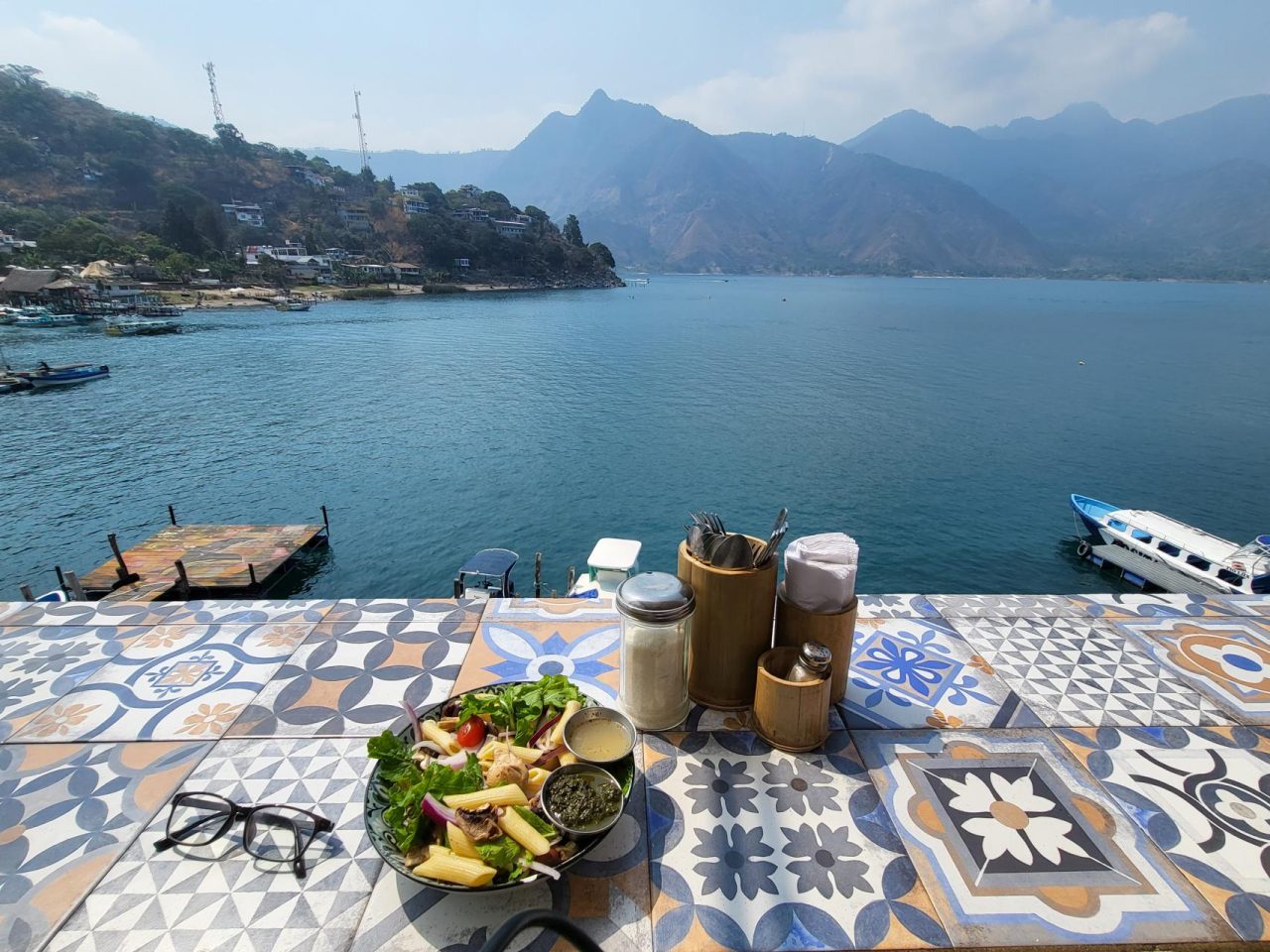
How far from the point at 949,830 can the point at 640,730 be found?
2074mm

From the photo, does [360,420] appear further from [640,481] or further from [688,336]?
[688,336]

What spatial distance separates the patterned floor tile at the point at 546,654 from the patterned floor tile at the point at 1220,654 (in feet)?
16.6

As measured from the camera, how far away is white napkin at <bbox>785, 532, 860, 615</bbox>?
13.9 feet

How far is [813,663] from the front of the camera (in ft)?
13.1

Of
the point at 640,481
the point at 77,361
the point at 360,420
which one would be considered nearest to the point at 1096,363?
the point at 640,481

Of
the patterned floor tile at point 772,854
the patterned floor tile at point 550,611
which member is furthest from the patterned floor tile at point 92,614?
the patterned floor tile at point 772,854

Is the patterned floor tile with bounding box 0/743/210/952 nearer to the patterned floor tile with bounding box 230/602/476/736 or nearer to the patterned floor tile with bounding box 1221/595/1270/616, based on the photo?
the patterned floor tile with bounding box 230/602/476/736

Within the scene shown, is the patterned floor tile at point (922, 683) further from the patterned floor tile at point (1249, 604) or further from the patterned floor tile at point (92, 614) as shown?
the patterned floor tile at point (92, 614)

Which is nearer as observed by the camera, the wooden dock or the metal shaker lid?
the metal shaker lid

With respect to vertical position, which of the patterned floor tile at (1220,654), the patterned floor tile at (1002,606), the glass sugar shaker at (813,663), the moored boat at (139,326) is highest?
the glass sugar shaker at (813,663)

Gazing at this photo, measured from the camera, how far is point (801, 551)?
4297 mm

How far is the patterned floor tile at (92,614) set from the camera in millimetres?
5805

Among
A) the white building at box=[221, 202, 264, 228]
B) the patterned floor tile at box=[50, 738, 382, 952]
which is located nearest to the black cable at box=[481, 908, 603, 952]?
the patterned floor tile at box=[50, 738, 382, 952]

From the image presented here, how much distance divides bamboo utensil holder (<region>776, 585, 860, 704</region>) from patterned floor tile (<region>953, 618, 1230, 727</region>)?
5.63ft
